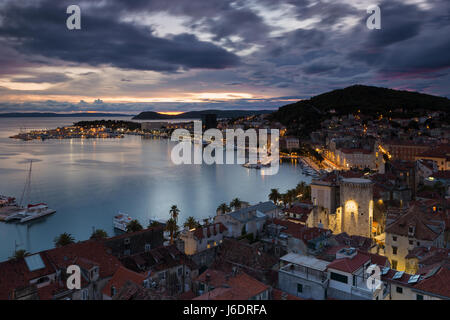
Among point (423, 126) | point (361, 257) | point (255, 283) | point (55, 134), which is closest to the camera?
point (255, 283)

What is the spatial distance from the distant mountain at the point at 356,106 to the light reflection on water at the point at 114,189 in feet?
104

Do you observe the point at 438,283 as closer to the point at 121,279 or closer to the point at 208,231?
the point at 121,279

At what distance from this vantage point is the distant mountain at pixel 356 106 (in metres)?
65.8

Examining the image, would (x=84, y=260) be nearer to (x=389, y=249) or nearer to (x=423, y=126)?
(x=389, y=249)

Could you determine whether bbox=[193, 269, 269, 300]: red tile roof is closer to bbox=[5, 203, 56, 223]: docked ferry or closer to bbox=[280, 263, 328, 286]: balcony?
bbox=[280, 263, 328, 286]: balcony

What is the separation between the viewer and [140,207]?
22.5 meters

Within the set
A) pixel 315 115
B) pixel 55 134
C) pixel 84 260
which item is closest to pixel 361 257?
pixel 84 260

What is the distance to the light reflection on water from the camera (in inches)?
730

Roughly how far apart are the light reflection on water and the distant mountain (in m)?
31.7

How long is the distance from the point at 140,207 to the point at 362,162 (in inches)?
913

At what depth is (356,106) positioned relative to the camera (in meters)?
75.6

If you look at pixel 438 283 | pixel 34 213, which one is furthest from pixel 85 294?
pixel 34 213

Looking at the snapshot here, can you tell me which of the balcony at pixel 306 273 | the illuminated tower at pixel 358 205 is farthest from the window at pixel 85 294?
the illuminated tower at pixel 358 205

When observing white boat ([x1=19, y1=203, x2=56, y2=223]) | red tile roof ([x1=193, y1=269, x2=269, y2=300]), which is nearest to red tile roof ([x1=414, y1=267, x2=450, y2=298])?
red tile roof ([x1=193, y1=269, x2=269, y2=300])
